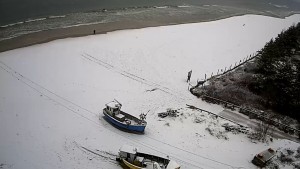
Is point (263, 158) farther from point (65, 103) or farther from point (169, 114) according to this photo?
point (65, 103)

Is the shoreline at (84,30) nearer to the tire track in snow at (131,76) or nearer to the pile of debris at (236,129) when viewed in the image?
the tire track in snow at (131,76)

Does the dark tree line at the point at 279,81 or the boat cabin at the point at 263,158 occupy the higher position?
the dark tree line at the point at 279,81

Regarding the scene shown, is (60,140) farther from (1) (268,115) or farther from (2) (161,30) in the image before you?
(2) (161,30)

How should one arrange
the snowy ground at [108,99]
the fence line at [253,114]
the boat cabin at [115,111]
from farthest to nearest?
the fence line at [253,114] < the boat cabin at [115,111] < the snowy ground at [108,99]

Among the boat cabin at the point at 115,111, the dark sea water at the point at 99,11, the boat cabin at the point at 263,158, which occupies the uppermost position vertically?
the dark sea water at the point at 99,11

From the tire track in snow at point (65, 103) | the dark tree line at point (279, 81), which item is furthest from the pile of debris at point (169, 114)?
the dark tree line at point (279, 81)

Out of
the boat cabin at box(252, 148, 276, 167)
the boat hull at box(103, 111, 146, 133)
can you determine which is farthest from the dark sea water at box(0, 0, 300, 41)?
the boat cabin at box(252, 148, 276, 167)

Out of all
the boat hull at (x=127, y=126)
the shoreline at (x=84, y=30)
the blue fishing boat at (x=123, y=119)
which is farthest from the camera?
the shoreline at (x=84, y=30)
